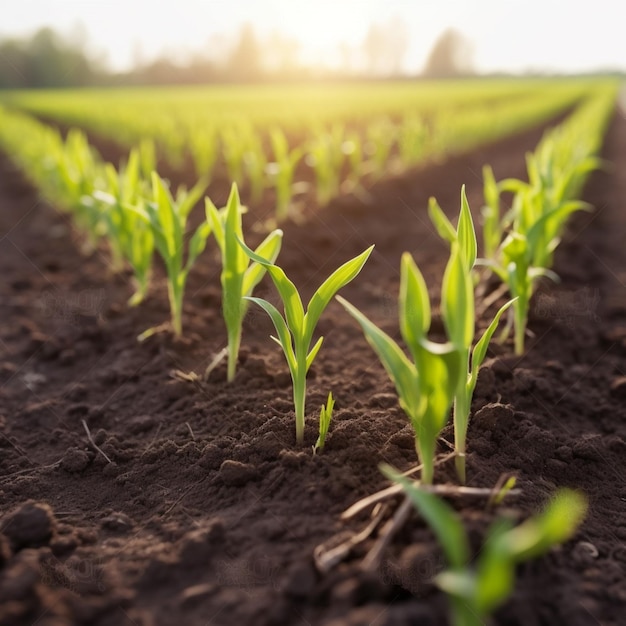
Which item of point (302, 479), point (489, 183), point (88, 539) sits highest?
point (489, 183)

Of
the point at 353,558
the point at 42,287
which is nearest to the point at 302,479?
the point at 353,558

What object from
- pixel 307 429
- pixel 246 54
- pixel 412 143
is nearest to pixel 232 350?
pixel 307 429

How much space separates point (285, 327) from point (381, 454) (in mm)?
485

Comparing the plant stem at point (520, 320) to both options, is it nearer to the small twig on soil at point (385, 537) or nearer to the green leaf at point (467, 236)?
the green leaf at point (467, 236)

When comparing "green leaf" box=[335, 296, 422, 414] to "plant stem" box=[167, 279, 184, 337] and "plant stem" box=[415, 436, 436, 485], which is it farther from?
"plant stem" box=[167, 279, 184, 337]

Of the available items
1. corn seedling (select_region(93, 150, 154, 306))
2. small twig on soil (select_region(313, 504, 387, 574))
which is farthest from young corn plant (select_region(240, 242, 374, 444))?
corn seedling (select_region(93, 150, 154, 306))

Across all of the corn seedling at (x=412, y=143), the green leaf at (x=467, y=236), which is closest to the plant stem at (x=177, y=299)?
the green leaf at (x=467, y=236)

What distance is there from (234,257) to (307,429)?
Answer: 67 centimetres

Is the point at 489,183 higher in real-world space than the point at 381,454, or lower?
higher

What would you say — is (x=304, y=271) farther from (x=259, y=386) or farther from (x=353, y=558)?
(x=353, y=558)

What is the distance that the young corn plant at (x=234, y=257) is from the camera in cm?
214

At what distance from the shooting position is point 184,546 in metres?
1.51

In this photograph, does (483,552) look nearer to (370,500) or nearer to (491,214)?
(370,500)

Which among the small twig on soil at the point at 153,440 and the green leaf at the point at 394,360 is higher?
the green leaf at the point at 394,360
